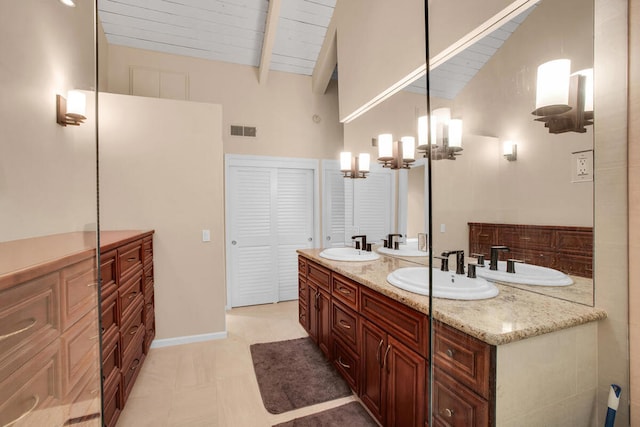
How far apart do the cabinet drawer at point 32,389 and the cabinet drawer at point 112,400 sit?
1.07 m

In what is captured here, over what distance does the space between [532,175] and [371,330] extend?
3.44ft

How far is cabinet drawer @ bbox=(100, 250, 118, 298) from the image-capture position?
1.39 meters

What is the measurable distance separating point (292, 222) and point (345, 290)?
208 cm

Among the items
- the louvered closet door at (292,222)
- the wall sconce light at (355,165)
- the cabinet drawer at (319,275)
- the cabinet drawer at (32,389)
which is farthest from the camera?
the louvered closet door at (292,222)

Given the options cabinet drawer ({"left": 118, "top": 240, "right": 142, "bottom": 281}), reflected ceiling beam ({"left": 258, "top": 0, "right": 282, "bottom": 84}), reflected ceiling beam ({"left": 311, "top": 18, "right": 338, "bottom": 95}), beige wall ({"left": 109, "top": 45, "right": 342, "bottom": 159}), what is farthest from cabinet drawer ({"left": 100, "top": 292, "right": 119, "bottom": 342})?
reflected ceiling beam ({"left": 311, "top": 18, "right": 338, "bottom": 95})

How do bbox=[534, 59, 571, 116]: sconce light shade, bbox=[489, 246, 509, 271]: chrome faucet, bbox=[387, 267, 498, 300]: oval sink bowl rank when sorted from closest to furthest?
1. bbox=[534, 59, 571, 116]: sconce light shade
2. bbox=[387, 267, 498, 300]: oval sink bowl
3. bbox=[489, 246, 509, 271]: chrome faucet

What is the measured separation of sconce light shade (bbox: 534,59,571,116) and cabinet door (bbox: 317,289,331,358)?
162 centimetres

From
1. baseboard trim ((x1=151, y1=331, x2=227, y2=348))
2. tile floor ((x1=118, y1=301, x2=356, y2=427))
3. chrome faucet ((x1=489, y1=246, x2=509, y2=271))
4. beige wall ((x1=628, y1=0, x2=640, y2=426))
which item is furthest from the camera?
baseboard trim ((x1=151, y1=331, x2=227, y2=348))

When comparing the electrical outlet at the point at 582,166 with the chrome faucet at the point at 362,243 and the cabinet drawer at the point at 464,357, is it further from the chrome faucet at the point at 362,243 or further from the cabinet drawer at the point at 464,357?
the chrome faucet at the point at 362,243

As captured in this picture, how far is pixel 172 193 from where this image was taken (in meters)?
2.53

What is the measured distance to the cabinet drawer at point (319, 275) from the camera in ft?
6.61

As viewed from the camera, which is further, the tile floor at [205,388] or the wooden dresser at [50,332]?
the tile floor at [205,388]

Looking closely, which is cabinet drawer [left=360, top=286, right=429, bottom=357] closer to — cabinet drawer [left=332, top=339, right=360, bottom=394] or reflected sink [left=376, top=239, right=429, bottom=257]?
cabinet drawer [left=332, top=339, right=360, bottom=394]

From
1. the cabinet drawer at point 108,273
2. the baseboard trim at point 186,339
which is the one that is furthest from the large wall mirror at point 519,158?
the baseboard trim at point 186,339
